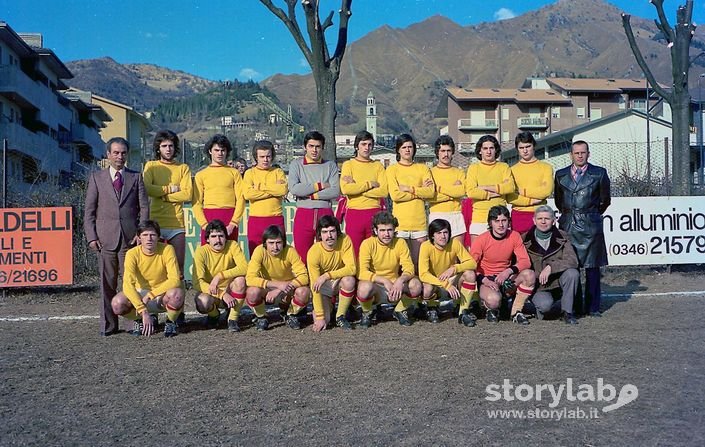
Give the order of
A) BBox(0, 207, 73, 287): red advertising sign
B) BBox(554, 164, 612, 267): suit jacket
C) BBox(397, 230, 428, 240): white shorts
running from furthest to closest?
BBox(0, 207, 73, 287): red advertising sign < BBox(554, 164, 612, 267): suit jacket < BBox(397, 230, 428, 240): white shorts

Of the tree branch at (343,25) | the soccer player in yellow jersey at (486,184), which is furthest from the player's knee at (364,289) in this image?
the tree branch at (343,25)

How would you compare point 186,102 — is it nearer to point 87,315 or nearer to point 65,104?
point 65,104

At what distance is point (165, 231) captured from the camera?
6637 mm

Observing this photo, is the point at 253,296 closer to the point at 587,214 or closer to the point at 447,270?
the point at 447,270

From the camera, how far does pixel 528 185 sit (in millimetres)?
7016

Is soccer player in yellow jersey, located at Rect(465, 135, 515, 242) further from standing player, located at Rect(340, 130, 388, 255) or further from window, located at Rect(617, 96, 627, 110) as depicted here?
window, located at Rect(617, 96, 627, 110)

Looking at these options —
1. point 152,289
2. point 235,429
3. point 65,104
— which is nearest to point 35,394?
point 235,429

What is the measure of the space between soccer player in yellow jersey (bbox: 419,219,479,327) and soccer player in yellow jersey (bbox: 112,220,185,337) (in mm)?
2351

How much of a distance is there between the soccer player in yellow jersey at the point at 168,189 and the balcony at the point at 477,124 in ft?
176

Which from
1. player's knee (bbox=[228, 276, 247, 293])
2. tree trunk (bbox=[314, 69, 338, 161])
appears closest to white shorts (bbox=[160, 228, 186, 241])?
player's knee (bbox=[228, 276, 247, 293])

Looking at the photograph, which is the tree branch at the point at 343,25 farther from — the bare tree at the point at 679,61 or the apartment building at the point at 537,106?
the apartment building at the point at 537,106

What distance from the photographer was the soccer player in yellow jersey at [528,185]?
6.97m

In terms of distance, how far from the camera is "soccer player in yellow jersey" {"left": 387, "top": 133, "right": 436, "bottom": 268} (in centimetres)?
677

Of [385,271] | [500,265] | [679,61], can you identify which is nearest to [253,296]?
[385,271]
